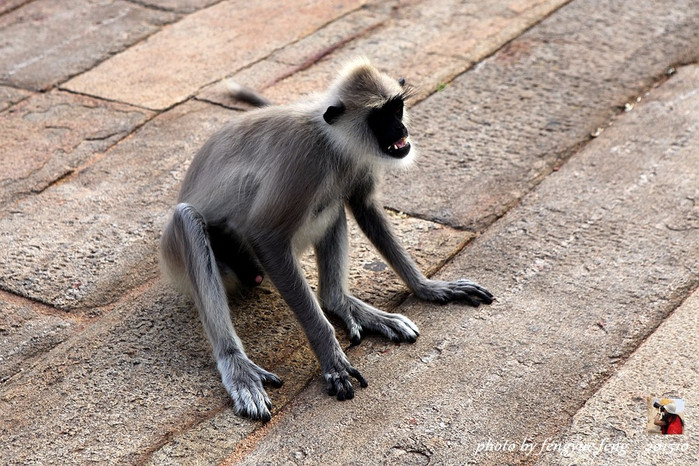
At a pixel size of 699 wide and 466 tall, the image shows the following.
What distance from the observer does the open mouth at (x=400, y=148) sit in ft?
12.3

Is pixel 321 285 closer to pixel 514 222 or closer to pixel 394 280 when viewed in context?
pixel 394 280

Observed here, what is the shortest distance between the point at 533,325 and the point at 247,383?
127 cm

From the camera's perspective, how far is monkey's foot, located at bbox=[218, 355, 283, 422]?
140 inches

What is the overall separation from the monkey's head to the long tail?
1.99 meters

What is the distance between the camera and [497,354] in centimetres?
385

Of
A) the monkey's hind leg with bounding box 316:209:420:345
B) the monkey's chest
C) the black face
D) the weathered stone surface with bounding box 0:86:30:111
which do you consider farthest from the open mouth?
the weathered stone surface with bounding box 0:86:30:111

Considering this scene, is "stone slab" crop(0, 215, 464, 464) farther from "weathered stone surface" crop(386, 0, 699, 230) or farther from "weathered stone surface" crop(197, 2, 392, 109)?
"weathered stone surface" crop(197, 2, 392, 109)

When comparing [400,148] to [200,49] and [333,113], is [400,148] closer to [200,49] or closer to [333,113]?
[333,113]

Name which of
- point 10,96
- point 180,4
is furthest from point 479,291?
point 180,4

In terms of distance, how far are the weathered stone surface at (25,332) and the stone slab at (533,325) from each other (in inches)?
44.8

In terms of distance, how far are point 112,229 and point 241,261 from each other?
103 centimetres

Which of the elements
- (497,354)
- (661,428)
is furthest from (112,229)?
(661,428)

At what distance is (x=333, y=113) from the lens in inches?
Answer: 146

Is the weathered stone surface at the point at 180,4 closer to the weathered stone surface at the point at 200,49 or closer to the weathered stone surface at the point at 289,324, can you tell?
the weathered stone surface at the point at 200,49
